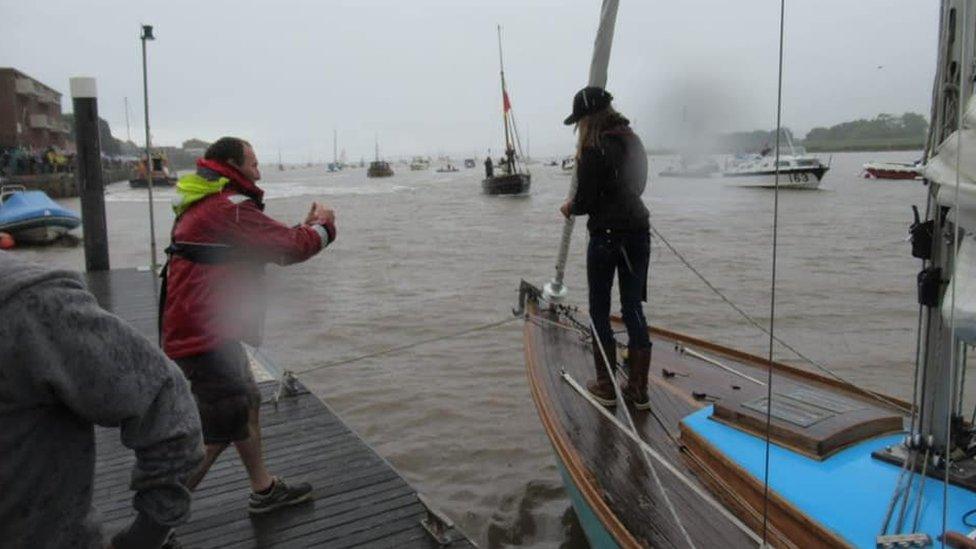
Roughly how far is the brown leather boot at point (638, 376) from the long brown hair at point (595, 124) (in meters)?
1.24

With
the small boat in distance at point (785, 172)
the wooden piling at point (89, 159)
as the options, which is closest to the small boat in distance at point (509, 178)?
the small boat in distance at point (785, 172)

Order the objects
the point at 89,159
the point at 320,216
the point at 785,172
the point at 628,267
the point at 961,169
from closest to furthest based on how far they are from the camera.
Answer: the point at 961,169
the point at 320,216
the point at 628,267
the point at 89,159
the point at 785,172

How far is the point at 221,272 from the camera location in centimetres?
318

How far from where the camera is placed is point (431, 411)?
24.7ft

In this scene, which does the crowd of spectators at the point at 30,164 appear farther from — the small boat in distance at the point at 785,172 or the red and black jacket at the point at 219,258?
the red and black jacket at the point at 219,258

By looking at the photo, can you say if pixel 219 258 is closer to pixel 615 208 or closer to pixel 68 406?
pixel 68 406

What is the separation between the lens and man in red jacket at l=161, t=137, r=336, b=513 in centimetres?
Answer: 315

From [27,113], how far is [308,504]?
7545 cm

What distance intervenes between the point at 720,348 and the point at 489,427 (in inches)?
101

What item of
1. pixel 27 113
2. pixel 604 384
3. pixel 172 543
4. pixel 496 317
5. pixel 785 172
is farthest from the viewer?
pixel 27 113

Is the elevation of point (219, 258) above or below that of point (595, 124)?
below

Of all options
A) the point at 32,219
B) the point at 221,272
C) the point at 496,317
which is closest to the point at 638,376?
the point at 221,272

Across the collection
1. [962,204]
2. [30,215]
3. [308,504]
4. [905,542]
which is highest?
[962,204]

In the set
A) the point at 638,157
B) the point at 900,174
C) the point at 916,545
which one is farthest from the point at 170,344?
the point at 900,174
